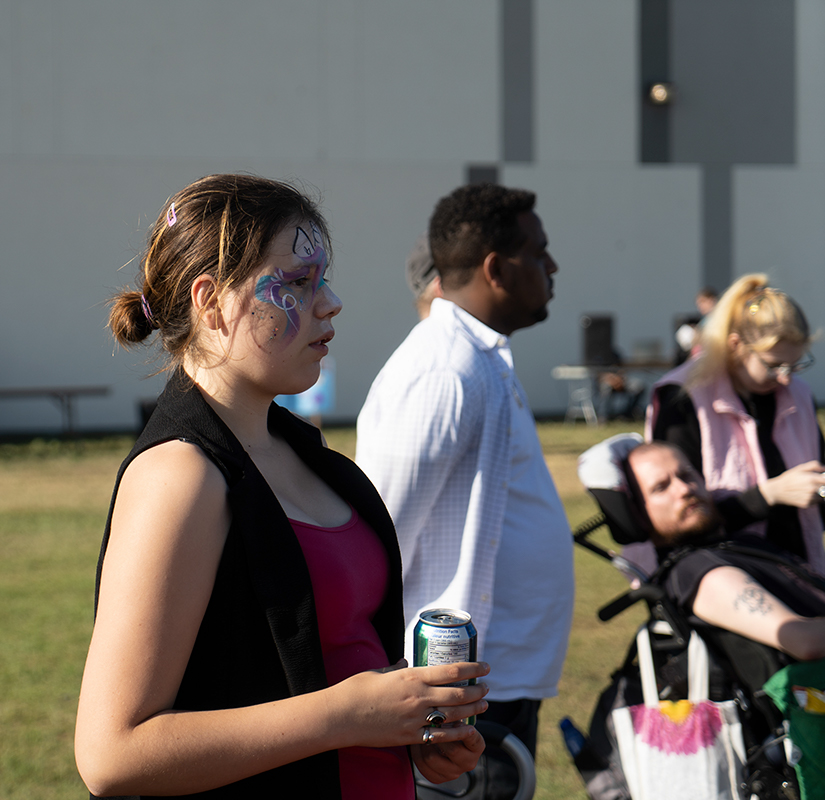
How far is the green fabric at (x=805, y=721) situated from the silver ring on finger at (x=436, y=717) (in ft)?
5.64

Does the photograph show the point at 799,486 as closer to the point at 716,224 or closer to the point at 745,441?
the point at 745,441

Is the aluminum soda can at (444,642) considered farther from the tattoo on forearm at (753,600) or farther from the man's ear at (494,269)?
the tattoo on forearm at (753,600)

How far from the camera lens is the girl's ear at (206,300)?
1382 mm

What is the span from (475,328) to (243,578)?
4.79 feet

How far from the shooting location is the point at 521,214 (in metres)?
2.75

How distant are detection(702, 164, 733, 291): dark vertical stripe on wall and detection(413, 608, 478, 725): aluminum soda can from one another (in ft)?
59.6

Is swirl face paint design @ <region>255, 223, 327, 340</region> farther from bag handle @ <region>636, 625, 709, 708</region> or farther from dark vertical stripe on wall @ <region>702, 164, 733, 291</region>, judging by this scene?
dark vertical stripe on wall @ <region>702, 164, 733, 291</region>

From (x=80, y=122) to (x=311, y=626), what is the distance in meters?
17.0

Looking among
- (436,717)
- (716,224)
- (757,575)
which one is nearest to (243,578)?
(436,717)

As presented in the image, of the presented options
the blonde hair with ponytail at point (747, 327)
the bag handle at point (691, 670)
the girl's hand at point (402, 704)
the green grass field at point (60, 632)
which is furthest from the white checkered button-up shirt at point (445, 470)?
the blonde hair with ponytail at point (747, 327)

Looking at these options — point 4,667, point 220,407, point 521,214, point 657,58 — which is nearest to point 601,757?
point 521,214

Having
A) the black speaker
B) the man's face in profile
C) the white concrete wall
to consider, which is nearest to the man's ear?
the man's face in profile

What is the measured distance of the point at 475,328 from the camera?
8.47 feet

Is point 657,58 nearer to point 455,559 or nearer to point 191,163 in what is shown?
point 191,163
